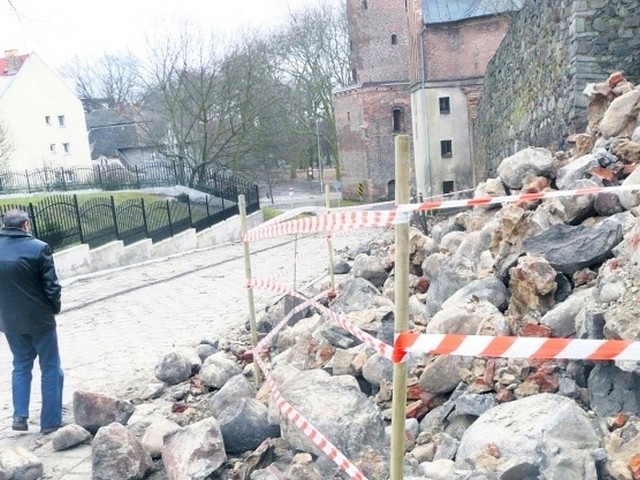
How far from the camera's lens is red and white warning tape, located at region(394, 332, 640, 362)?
2162mm

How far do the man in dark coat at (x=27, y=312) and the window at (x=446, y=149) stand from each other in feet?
81.5

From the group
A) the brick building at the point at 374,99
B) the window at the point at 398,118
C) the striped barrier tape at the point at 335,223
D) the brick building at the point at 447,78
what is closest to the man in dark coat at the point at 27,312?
the striped barrier tape at the point at 335,223

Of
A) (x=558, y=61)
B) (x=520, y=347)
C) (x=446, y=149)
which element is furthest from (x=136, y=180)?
(x=520, y=347)

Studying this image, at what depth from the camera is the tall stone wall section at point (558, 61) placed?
8891mm

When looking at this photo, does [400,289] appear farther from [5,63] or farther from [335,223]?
[5,63]

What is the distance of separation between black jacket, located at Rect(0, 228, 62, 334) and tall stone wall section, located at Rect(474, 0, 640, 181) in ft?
24.5

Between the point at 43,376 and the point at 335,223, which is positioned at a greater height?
the point at 335,223

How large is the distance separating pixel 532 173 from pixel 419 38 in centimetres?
2240

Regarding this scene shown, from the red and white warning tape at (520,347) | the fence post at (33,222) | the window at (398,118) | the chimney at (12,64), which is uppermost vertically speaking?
the chimney at (12,64)

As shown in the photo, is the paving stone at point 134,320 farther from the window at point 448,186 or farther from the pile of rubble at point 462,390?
the window at point 448,186

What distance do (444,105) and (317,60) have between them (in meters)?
17.2

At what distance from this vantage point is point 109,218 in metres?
15.2

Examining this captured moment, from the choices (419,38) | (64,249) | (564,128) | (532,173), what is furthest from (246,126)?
(532,173)

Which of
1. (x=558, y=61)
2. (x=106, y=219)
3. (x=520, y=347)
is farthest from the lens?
(x=106, y=219)
